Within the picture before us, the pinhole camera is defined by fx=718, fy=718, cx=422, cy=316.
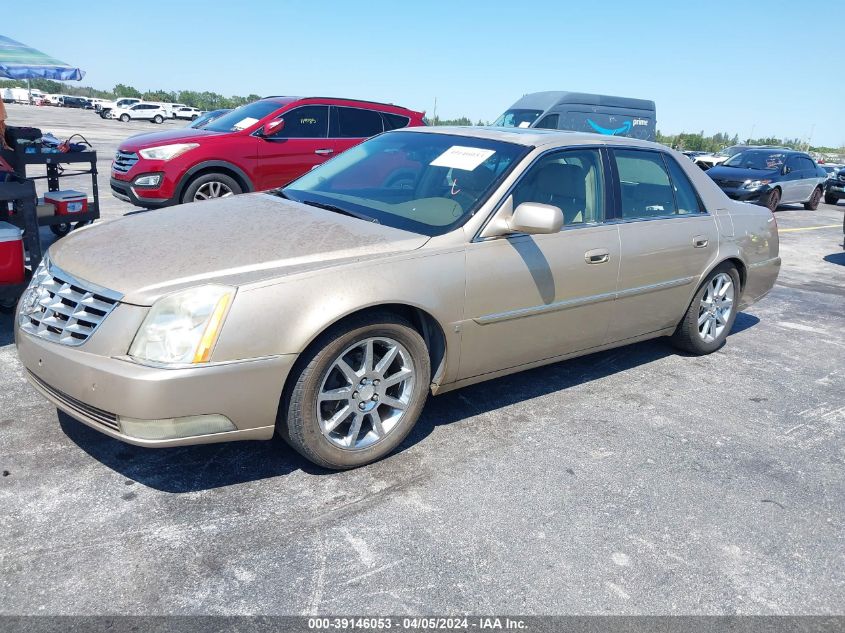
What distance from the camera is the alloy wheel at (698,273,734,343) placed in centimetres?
530

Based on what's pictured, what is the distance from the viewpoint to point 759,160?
17.3 meters

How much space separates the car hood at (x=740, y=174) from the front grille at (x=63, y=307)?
15736 mm

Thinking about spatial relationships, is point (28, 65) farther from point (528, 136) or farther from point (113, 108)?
point (113, 108)

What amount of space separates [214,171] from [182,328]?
6890mm

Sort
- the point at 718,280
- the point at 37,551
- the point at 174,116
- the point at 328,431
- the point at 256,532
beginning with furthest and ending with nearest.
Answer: the point at 174,116 < the point at 718,280 < the point at 328,431 < the point at 256,532 < the point at 37,551

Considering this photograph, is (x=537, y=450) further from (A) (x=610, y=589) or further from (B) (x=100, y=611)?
(B) (x=100, y=611)

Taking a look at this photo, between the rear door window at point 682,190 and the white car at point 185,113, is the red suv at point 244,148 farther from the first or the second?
the white car at point 185,113

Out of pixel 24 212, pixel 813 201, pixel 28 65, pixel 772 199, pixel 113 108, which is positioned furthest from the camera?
pixel 113 108

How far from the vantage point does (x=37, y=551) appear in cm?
268

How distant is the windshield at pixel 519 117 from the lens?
1748 cm

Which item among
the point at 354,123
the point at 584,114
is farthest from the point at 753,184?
the point at 354,123

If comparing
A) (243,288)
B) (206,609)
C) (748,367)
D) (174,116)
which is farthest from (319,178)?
(174,116)

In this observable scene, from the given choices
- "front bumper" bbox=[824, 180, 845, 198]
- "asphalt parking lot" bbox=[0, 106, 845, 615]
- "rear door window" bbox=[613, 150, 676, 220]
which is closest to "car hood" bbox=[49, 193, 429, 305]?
"asphalt parking lot" bbox=[0, 106, 845, 615]

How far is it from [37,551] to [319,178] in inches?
107
